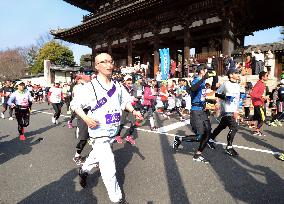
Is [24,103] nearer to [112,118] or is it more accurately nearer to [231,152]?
[112,118]

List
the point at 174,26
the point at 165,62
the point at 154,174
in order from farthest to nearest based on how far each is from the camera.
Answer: the point at 174,26 → the point at 165,62 → the point at 154,174

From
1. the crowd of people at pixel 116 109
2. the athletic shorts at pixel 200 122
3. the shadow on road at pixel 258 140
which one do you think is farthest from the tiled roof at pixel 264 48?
the athletic shorts at pixel 200 122

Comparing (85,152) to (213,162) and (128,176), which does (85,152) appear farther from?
(213,162)

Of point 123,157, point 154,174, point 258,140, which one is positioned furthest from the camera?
point 258,140

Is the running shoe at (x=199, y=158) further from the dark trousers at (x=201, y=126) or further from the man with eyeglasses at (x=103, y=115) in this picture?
the man with eyeglasses at (x=103, y=115)

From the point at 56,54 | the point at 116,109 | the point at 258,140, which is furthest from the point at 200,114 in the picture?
the point at 56,54

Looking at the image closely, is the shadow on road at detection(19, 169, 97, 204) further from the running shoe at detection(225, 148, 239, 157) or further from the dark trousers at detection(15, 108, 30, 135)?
the dark trousers at detection(15, 108, 30, 135)

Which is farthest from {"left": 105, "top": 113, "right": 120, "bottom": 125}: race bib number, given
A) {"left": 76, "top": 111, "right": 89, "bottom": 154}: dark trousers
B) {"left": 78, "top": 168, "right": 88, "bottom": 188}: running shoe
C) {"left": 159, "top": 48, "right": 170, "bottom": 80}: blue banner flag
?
{"left": 159, "top": 48, "right": 170, "bottom": 80}: blue banner flag

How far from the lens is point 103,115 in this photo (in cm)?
329

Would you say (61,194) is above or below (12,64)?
below

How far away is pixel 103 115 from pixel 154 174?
5.60 ft

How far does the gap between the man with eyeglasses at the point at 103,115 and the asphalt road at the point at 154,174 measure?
490mm

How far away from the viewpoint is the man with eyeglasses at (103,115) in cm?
323

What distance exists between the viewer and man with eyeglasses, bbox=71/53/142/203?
3225 millimetres
